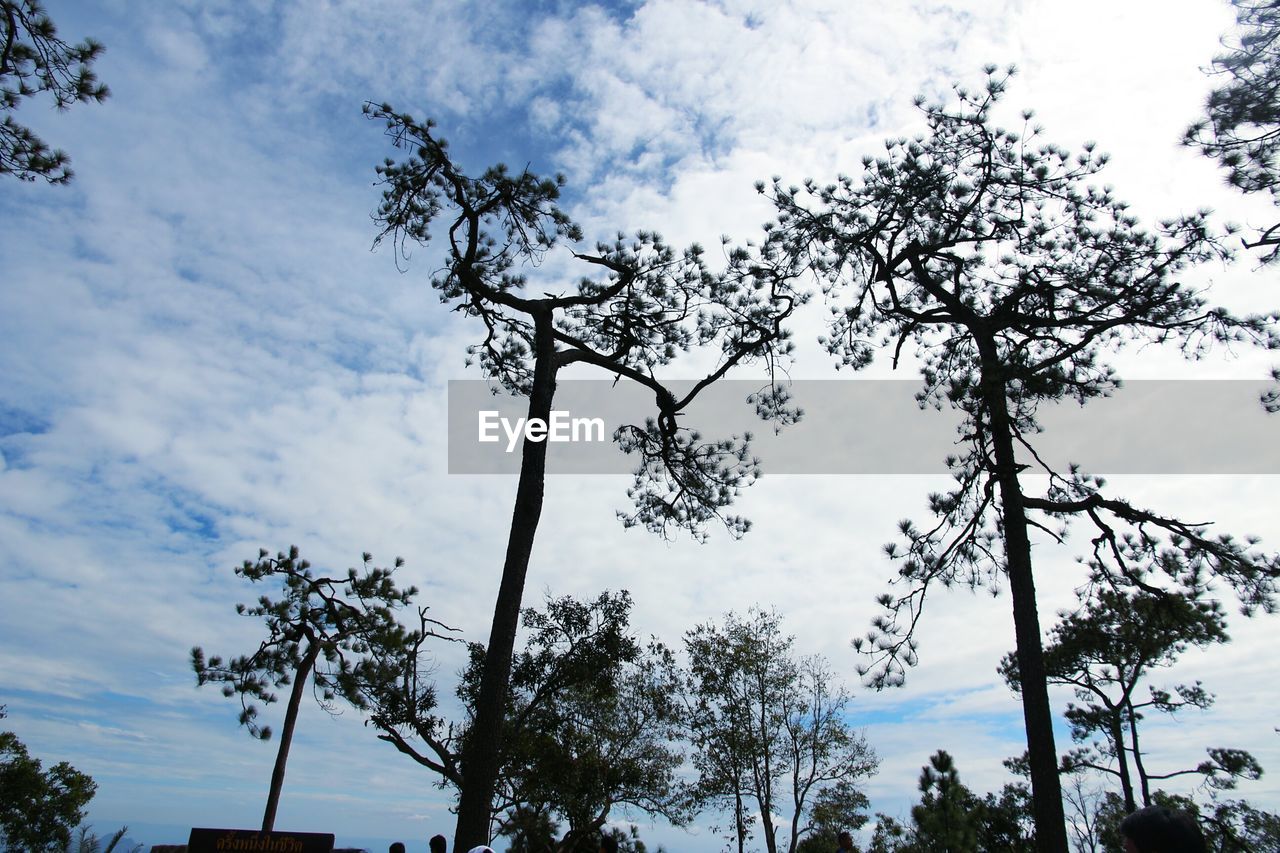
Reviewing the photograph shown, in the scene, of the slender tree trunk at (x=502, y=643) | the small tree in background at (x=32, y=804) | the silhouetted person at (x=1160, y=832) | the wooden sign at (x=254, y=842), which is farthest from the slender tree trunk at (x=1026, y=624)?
the small tree in background at (x=32, y=804)

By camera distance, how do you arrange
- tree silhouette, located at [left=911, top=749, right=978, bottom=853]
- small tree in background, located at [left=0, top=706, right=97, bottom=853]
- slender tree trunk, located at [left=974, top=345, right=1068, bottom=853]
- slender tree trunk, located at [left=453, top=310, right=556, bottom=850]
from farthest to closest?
small tree in background, located at [left=0, top=706, right=97, bottom=853] < tree silhouette, located at [left=911, top=749, right=978, bottom=853] < slender tree trunk, located at [left=974, top=345, right=1068, bottom=853] < slender tree trunk, located at [left=453, top=310, right=556, bottom=850]

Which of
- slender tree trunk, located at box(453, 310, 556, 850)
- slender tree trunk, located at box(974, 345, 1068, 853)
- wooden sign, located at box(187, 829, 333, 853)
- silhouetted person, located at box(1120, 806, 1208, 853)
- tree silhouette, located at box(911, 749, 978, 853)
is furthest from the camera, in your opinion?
tree silhouette, located at box(911, 749, 978, 853)

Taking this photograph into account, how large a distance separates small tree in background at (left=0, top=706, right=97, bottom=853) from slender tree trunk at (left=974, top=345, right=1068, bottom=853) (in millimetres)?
33139

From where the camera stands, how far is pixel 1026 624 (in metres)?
9.46

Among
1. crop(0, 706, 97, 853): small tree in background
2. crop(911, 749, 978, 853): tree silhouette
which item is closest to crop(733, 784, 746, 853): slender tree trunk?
crop(911, 749, 978, 853): tree silhouette

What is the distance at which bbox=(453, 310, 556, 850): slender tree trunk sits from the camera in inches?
297

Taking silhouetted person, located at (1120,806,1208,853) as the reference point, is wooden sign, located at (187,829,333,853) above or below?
below

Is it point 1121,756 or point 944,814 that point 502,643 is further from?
point 1121,756

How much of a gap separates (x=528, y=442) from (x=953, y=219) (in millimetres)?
6515

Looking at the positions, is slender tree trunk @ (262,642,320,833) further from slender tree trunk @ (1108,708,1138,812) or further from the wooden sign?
slender tree trunk @ (1108,708,1138,812)

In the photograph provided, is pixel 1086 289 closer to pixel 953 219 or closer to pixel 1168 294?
pixel 1168 294

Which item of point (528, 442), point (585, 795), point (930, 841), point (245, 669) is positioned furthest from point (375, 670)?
point (930, 841)

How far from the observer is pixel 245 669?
53.5 feet

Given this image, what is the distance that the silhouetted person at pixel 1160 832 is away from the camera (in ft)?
8.77
